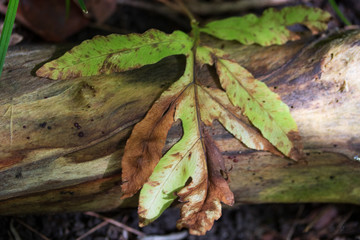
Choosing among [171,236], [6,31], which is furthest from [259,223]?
[6,31]

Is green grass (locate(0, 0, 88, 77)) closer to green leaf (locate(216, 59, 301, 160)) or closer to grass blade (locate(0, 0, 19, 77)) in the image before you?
grass blade (locate(0, 0, 19, 77))

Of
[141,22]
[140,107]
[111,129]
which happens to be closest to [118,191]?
[111,129]

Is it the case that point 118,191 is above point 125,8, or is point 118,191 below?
below

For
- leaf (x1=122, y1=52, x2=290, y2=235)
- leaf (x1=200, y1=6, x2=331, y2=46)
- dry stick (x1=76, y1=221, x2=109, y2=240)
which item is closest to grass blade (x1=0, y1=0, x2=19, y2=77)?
leaf (x1=122, y1=52, x2=290, y2=235)

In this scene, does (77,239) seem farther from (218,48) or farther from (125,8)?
(125,8)

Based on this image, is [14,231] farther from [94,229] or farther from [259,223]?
[259,223]

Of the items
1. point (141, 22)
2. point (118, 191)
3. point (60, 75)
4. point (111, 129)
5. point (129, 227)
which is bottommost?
point (129, 227)
